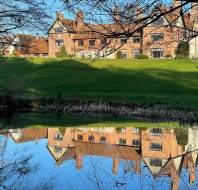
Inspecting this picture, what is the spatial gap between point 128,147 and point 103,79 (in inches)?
1288

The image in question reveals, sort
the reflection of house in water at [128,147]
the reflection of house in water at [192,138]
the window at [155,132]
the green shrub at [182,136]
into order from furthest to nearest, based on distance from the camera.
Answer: the window at [155,132]
the green shrub at [182,136]
the reflection of house in water at [192,138]
the reflection of house in water at [128,147]

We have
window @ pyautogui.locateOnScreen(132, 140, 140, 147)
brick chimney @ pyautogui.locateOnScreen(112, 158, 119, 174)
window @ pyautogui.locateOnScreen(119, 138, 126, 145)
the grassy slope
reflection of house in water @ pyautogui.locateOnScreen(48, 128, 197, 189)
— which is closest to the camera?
reflection of house in water @ pyautogui.locateOnScreen(48, 128, 197, 189)

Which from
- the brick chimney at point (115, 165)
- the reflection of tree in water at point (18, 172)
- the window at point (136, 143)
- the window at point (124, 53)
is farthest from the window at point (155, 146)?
the window at point (124, 53)

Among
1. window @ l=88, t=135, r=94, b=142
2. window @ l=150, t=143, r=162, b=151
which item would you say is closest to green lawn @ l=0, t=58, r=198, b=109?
window @ l=88, t=135, r=94, b=142

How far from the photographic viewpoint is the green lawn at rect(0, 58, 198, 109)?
41.7m

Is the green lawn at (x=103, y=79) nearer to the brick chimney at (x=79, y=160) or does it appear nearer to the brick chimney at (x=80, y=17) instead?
the brick chimney at (x=79, y=160)

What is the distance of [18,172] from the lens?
1352cm

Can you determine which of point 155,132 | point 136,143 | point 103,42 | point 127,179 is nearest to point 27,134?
point 136,143

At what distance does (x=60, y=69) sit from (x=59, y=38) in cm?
3502

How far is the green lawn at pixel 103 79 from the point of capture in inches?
1641

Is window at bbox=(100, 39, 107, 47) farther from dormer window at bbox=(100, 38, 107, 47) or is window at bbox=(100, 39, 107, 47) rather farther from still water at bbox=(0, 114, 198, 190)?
still water at bbox=(0, 114, 198, 190)

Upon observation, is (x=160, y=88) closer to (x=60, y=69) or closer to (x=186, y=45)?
(x=60, y=69)

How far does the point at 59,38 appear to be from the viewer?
92188mm

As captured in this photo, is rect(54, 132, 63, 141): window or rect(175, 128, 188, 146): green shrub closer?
rect(175, 128, 188, 146): green shrub
